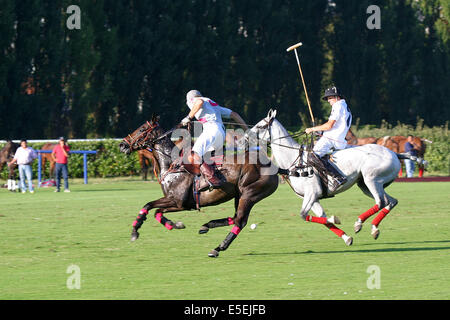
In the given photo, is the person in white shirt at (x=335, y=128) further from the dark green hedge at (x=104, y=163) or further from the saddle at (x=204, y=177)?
the dark green hedge at (x=104, y=163)

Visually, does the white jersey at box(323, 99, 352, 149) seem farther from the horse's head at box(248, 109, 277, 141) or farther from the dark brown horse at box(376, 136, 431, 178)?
the dark brown horse at box(376, 136, 431, 178)

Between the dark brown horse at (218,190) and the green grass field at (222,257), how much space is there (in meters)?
0.41

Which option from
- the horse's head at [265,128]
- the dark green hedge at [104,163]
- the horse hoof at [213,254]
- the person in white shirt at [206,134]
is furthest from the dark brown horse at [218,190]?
the dark green hedge at [104,163]

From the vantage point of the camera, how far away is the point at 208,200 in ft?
37.6

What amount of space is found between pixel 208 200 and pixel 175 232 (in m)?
2.53

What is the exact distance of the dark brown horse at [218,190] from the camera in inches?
437

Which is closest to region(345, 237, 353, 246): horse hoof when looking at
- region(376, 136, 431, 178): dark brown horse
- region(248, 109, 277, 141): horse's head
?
region(248, 109, 277, 141): horse's head

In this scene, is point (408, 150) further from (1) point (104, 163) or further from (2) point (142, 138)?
(2) point (142, 138)

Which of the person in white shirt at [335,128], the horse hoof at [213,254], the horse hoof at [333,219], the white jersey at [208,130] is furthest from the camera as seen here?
the person in white shirt at [335,128]

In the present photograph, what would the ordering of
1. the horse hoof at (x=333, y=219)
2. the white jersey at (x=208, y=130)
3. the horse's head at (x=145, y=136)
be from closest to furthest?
the white jersey at (x=208, y=130) → the horse hoof at (x=333, y=219) → the horse's head at (x=145, y=136)

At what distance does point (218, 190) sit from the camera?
11391 mm

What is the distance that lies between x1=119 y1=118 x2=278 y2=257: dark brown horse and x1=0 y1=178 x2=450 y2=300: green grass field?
0.41 m

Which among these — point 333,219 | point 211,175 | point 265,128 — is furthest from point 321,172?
point 211,175

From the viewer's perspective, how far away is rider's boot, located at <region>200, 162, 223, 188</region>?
1112 cm
